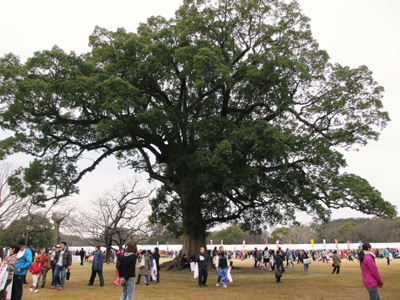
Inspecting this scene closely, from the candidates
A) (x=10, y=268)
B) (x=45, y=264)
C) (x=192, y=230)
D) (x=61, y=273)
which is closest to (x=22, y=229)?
(x=192, y=230)

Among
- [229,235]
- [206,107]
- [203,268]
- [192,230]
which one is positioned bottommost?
[203,268]

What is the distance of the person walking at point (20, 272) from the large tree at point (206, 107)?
913cm

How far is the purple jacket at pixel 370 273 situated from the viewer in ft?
23.3

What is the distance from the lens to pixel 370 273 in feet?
23.6

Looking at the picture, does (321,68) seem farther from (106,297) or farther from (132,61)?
(106,297)

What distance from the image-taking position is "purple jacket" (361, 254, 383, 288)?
23.3 feet

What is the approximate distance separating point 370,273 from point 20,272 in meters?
8.24

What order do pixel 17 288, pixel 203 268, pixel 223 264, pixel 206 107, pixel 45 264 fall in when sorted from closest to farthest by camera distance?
pixel 17 288 < pixel 45 264 < pixel 223 264 < pixel 203 268 < pixel 206 107

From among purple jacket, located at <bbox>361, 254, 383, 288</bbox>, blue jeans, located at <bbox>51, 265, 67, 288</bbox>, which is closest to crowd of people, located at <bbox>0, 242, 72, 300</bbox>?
blue jeans, located at <bbox>51, 265, 67, 288</bbox>

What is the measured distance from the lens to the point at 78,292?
12.0 m

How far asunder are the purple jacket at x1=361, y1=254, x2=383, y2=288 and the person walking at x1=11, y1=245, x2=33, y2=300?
8162mm

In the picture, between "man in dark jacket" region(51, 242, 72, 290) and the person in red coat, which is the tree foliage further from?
the person in red coat

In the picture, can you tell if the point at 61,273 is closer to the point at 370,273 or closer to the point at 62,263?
the point at 62,263

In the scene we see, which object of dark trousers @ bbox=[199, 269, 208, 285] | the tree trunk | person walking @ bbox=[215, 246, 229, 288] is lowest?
dark trousers @ bbox=[199, 269, 208, 285]
